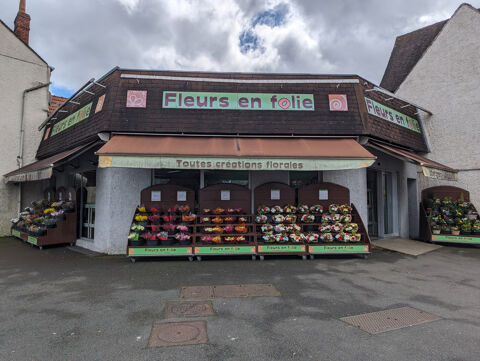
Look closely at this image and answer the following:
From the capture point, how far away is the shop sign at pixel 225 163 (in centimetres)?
726

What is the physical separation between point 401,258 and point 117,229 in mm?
8386

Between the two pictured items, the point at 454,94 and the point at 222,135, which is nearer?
the point at 222,135

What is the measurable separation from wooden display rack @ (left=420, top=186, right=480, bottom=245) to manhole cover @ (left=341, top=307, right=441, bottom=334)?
7.38m

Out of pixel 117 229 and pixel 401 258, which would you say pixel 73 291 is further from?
pixel 401 258

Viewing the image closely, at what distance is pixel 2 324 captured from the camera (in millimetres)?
3926

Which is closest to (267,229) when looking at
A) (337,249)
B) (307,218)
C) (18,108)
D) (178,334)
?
(307,218)

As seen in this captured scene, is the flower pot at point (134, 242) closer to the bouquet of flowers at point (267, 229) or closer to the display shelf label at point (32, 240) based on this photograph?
the bouquet of flowers at point (267, 229)

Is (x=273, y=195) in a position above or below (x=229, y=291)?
above

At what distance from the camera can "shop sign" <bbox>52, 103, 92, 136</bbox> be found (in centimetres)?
1009

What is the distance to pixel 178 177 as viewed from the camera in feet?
30.2

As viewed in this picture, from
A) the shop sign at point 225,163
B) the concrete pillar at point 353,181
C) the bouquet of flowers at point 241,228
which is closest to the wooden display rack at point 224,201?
the bouquet of flowers at point 241,228

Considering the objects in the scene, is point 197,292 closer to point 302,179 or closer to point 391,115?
point 302,179

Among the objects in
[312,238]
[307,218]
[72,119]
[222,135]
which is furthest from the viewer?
[72,119]

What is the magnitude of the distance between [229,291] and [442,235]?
29.3 feet
